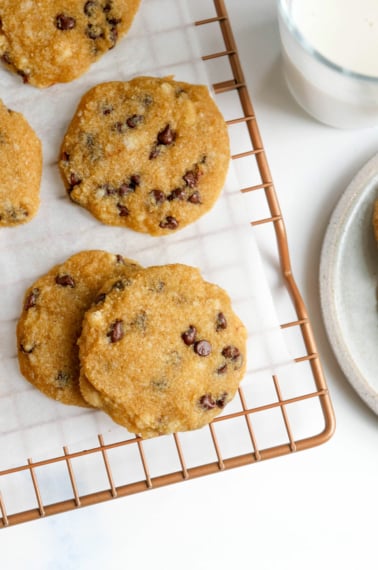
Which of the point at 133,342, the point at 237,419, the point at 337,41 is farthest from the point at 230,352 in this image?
the point at 337,41

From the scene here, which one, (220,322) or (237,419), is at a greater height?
(220,322)

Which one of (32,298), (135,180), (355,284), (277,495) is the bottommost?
(277,495)

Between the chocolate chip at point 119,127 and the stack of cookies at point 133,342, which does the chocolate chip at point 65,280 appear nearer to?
the stack of cookies at point 133,342

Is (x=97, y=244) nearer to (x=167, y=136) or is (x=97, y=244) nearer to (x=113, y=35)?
(x=167, y=136)

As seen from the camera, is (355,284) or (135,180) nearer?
(135,180)

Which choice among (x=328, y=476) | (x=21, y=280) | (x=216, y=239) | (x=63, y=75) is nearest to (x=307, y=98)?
(x=216, y=239)

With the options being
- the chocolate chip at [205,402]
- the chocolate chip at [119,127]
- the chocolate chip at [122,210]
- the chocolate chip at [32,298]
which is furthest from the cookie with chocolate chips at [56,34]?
the chocolate chip at [205,402]

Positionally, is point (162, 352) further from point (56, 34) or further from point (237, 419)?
point (56, 34)
